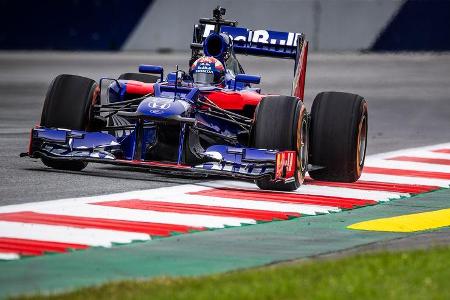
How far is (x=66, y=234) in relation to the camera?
9.80m

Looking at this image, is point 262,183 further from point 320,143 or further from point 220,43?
point 220,43

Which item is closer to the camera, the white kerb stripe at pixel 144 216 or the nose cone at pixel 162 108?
the white kerb stripe at pixel 144 216

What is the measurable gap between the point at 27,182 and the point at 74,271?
15.0 feet

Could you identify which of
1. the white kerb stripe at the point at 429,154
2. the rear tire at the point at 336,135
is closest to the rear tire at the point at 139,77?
the rear tire at the point at 336,135

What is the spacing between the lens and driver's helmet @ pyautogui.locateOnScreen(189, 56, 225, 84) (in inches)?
565

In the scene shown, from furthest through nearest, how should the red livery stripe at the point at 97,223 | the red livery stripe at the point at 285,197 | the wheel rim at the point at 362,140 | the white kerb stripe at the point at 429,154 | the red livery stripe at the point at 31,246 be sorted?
1. the white kerb stripe at the point at 429,154
2. the wheel rim at the point at 362,140
3. the red livery stripe at the point at 285,197
4. the red livery stripe at the point at 97,223
5. the red livery stripe at the point at 31,246

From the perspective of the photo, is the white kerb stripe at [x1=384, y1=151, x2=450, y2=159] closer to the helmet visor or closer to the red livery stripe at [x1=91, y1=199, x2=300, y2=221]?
the helmet visor

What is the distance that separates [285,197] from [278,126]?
69cm

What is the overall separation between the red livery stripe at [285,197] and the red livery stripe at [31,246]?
11.0 feet

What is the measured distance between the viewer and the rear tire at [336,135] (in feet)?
45.0

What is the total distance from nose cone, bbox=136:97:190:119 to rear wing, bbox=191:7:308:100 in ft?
5.90

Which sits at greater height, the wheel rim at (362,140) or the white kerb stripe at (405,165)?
the wheel rim at (362,140)

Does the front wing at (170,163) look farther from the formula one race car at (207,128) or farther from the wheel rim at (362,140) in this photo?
the wheel rim at (362,140)

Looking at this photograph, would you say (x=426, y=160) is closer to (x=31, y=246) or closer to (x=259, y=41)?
(x=259, y=41)
